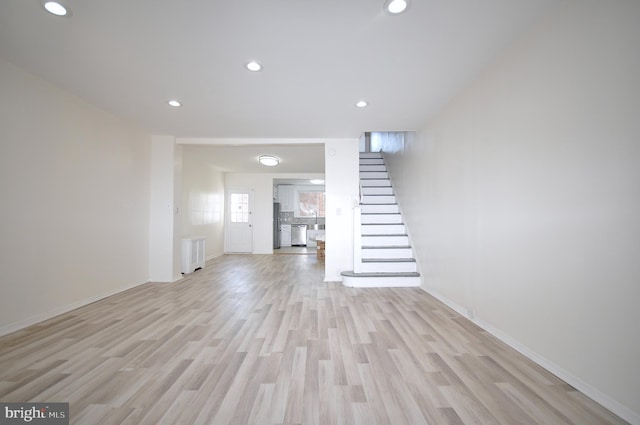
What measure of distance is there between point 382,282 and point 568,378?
9.14 ft

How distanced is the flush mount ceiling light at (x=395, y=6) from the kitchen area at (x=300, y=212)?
9.16 metres

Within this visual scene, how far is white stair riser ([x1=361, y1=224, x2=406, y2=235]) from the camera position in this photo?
542cm

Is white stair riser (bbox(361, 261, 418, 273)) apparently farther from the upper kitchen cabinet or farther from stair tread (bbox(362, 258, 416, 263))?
the upper kitchen cabinet

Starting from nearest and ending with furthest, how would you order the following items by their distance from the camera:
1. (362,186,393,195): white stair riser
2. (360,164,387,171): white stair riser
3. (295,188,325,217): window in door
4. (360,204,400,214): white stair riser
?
1. (360,204,400,214): white stair riser
2. (362,186,393,195): white stair riser
3. (360,164,387,171): white stair riser
4. (295,188,325,217): window in door

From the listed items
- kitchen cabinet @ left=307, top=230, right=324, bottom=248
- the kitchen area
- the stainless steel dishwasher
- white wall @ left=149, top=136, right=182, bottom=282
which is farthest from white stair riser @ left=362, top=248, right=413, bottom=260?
the stainless steel dishwasher

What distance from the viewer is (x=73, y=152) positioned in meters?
3.34

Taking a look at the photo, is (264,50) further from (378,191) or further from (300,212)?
(300,212)

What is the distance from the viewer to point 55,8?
1.93 m

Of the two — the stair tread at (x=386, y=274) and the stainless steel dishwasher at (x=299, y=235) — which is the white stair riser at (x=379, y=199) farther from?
the stainless steel dishwasher at (x=299, y=235)

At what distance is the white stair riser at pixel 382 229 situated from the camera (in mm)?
5418

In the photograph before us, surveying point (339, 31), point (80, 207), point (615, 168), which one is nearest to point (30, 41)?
point (80, 207)

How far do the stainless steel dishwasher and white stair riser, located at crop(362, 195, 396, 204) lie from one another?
5578 millimetres

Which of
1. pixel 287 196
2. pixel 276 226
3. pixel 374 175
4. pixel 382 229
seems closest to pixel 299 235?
pixel 276 226

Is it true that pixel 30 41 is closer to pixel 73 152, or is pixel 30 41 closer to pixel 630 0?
pixel 73 152
